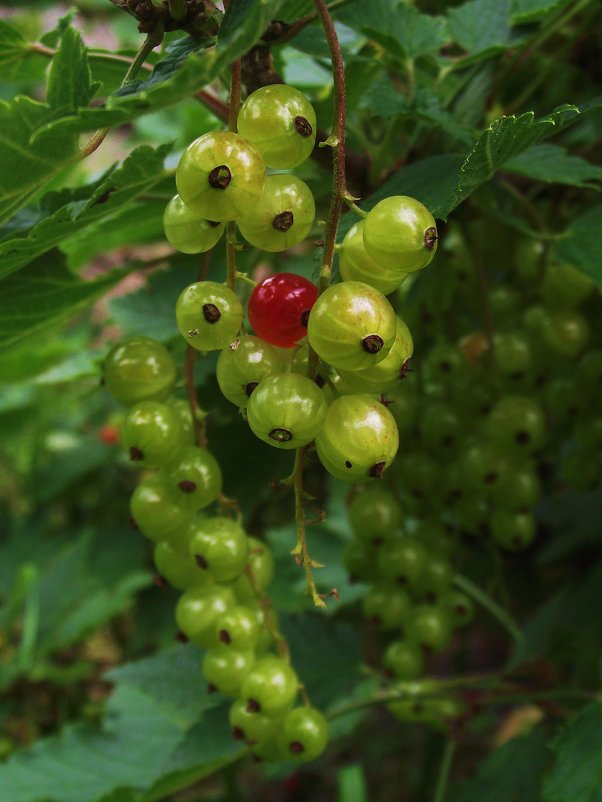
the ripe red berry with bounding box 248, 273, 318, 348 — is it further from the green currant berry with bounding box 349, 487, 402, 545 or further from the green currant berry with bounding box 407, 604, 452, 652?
the green currant berry with bounding box 407, 604, 452, 652

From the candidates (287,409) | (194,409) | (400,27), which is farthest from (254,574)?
(400,27)

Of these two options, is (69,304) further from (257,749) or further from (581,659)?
(581,659)

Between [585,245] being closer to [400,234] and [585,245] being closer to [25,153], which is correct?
[400,234]

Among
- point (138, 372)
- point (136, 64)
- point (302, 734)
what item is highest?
point (136, 64)

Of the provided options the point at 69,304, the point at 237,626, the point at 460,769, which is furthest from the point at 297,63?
the point at 460,769

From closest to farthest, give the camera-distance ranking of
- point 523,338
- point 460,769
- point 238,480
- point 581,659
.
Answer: point 238,480
point 523,338
point 581,659
point 460,769

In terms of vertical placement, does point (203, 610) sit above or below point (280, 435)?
below

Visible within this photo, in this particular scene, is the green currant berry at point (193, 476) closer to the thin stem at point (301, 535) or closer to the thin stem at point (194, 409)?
the thin stem at point (194, 409)
